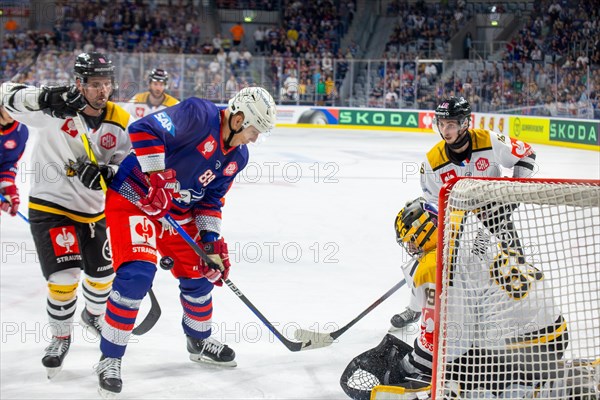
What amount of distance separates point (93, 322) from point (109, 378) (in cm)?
69

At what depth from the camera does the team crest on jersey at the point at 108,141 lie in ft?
10.4

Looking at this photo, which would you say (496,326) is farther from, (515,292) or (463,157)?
(463,157)

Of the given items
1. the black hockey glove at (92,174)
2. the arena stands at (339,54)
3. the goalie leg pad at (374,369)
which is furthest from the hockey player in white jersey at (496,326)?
Result: the arena stands at (339,54)

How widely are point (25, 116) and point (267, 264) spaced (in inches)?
86.1

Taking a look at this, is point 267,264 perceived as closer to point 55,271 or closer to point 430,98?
point 55,271

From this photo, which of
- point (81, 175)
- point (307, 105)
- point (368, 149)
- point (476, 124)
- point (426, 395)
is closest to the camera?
point (426, 395)

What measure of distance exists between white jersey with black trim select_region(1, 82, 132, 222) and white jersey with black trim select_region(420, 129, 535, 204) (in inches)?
57.1

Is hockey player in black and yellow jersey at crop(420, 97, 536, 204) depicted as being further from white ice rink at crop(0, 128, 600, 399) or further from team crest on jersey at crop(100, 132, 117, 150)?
team crest on jersey at crop(100, 132, 117, 150)

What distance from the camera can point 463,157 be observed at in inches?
144

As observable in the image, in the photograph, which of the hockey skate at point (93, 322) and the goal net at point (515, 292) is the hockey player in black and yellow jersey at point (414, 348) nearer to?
the goal net at point (515, 292)

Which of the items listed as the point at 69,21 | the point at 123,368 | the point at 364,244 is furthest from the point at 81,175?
the point at 69,21

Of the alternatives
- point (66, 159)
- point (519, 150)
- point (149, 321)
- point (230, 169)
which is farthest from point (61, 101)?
point (519, 150)

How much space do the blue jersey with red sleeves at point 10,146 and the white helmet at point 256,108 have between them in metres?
1.09

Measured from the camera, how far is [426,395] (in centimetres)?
240
